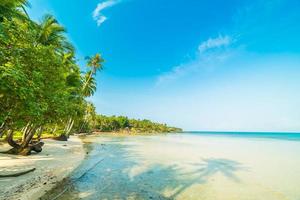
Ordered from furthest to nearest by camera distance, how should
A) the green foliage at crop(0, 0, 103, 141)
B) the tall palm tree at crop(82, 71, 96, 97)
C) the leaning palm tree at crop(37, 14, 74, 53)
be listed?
the tall palm tree at crop(82, 71, 96, 97), the leaning palm tree at crop(37, 14, 74, 53), the green foliage at crop(0, 0, 103, 141)

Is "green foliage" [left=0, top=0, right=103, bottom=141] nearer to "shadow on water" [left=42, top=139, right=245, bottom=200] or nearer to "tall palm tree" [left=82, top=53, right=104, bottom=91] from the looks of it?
"shadow on water" [left=42, top=139, right=245, bottom=200]

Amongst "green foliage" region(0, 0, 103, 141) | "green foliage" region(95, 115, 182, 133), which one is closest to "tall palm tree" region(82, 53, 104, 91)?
"green foliage" region(0, 0, 103, 141)

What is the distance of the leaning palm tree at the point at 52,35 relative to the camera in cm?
1548

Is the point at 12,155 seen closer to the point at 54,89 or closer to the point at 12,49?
the point at 54,89

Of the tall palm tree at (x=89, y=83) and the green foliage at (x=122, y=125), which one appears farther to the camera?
the green foliage at (x=122, y=125)

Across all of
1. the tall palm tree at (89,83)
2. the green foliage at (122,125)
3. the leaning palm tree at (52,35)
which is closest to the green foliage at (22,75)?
the leaning palm tree at (52,35)

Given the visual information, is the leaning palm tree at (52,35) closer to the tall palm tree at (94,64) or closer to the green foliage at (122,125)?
the tall palm tree at (94,64)

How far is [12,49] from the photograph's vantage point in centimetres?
577

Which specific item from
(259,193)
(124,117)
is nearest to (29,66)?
(259,193)

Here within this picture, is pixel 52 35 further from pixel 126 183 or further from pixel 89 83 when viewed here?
pixel 89 83

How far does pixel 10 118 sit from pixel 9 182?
3.18m

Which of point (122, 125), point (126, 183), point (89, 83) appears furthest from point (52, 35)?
point (122, 125)

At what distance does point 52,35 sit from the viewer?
15867 mm

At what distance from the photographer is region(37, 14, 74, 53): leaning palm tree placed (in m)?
15.5
